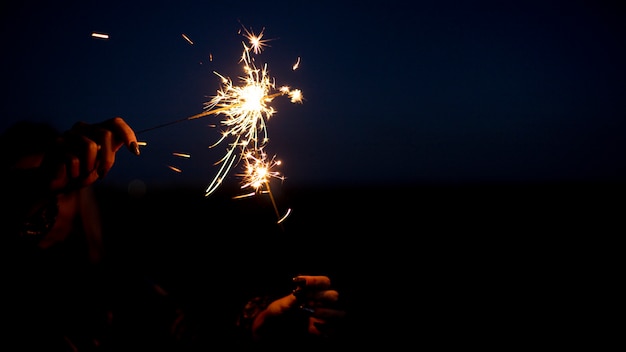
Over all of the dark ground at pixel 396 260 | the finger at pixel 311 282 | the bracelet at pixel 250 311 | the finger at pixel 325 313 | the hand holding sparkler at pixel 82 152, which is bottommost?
the dark ground at pixel 396 260

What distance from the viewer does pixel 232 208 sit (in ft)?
42.9

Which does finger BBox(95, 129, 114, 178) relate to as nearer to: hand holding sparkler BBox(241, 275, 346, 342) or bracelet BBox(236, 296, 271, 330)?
hand holding sparkler BBox(241, 275, 346, 342)

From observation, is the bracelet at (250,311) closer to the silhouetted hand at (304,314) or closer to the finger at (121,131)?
the silhouetted hand at (304,314)

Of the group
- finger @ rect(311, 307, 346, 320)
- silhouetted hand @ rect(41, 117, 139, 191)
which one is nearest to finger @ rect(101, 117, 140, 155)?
silhouetted hand @ rect(41, 117, 139, 191)

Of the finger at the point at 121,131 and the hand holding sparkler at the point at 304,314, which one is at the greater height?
the finger at the point at 121,131

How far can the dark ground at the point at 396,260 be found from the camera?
5.50 metres

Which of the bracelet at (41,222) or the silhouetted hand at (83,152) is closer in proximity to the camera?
the silhouetted hand at (83,152)

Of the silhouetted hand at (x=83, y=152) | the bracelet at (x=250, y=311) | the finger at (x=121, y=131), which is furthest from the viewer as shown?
the bracelet at (x=250, y=311)

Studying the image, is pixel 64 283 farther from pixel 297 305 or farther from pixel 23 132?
pixel 297 305

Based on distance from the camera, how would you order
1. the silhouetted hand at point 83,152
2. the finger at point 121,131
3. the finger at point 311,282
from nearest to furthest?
the silhouetted hand at point 83,152, the finger at point 121,131, the finger at point 311,282

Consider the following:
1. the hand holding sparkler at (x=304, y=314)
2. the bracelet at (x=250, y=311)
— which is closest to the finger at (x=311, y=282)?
the hand holding sparkler at (x=304, y=314)

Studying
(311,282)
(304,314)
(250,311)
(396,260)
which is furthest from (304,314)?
(396,260)

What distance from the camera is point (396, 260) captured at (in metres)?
9.41

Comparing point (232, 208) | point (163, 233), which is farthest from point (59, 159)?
point (232, 208)
